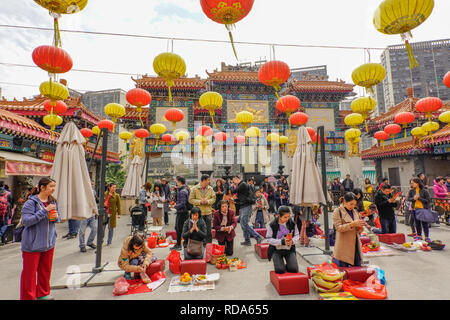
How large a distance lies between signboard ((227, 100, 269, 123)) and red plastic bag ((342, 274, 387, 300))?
17371 mm

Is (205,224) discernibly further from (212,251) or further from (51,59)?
(51,59)

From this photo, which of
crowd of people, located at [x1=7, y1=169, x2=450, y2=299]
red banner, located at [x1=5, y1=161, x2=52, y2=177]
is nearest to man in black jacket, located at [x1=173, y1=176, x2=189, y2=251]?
crowd of people, located at [x1=7, y1=169, x2=450, y2=299]

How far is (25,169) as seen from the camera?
7.73 metres

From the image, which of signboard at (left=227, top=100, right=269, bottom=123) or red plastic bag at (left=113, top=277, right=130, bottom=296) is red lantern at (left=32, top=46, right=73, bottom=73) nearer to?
red plastic bag at (left=113, top=277, right=130, bottom=296)

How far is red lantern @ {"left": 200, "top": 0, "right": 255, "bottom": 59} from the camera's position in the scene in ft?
11.5

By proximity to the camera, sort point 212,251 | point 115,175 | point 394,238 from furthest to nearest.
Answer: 1. point 115,175
2. point 394,238
3. point 212,251

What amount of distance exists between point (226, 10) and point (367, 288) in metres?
5.03

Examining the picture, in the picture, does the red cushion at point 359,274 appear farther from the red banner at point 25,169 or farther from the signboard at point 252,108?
the signboard at point 252,108

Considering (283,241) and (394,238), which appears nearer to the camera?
(283,241)

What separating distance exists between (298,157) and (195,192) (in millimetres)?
2885

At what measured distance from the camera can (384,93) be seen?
56.6 metres

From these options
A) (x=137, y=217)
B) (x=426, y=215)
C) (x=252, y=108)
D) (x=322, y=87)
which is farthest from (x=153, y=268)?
(x=322, y=87)

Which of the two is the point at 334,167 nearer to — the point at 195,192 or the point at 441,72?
the point at 195,192
